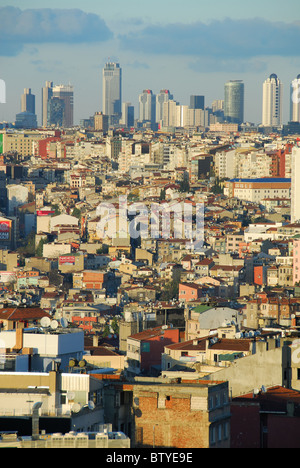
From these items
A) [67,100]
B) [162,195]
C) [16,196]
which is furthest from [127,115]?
[162,195]

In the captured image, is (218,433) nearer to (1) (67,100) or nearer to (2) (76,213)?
(2) (76,213)

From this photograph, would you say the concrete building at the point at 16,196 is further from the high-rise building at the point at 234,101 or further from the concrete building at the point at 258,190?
the high-rise building at the point at 234,101

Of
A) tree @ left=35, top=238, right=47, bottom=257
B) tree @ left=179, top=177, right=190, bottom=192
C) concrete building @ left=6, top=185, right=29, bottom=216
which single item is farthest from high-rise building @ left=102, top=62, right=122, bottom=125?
tree @ left=35, top=238, right=47, bottom=257

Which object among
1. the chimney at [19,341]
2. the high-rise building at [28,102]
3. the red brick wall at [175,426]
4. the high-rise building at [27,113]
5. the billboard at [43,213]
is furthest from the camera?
the high-rise building at [28,102]

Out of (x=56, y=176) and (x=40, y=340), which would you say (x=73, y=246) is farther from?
(x=40, y=340)

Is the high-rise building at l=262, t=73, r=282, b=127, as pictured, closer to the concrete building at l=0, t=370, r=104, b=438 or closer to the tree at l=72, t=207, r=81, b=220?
the tree at l=72, t=207, r=81, b=220

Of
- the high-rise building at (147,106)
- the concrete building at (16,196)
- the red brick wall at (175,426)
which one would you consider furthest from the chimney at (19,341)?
the high-rise building at (147,106)
